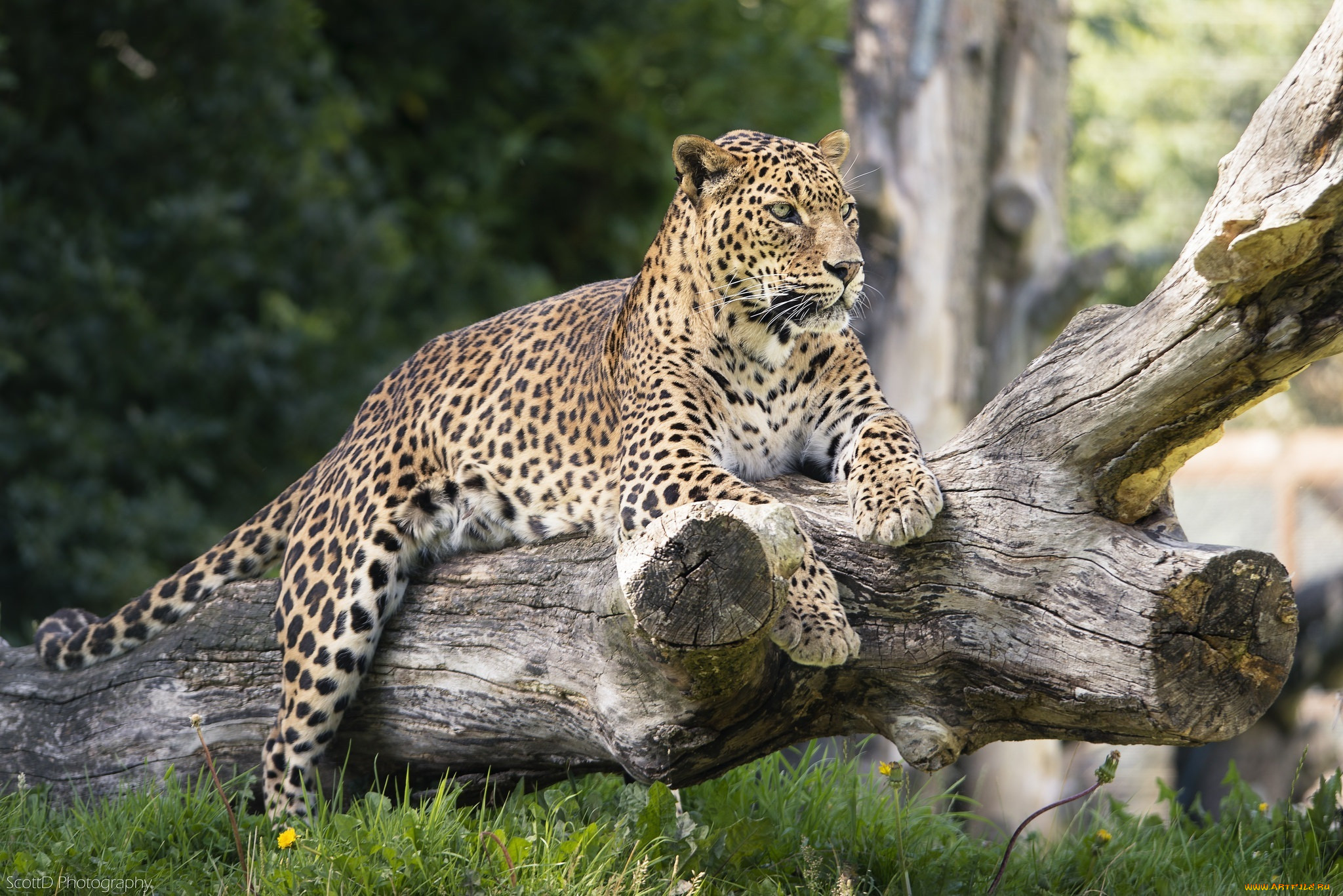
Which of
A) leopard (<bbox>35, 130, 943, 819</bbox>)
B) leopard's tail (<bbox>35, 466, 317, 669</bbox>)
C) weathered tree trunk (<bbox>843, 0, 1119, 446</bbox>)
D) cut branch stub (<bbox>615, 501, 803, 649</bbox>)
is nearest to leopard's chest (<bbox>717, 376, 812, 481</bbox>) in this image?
leopard (<bbox>35, 130, 943, 819</bbox>)

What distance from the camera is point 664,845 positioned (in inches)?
179

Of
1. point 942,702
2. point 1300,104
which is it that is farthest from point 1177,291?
point 942,702

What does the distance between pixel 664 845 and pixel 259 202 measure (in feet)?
28.8

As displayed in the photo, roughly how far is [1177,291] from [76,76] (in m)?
10.1

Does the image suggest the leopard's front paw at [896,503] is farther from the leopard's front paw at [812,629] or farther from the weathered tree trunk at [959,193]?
the weathered tree trunk at [959,193]

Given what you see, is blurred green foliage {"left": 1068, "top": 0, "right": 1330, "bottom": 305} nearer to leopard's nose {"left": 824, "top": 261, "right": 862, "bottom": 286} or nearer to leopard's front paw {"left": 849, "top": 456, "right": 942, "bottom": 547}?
leopard's nose {"left": 824, "top": 261, "right": 862, "bottom": 286}

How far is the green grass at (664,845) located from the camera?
4.32 meters

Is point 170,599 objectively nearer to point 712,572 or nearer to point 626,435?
point 626,435

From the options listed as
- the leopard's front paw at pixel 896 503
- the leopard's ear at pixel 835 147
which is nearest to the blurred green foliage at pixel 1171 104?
the leopard's ear at pixel 835 147

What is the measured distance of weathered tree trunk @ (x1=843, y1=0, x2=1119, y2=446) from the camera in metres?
10.3

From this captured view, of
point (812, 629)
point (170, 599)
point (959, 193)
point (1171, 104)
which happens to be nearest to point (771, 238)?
point (812, 629)

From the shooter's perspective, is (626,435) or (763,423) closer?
(626,435)

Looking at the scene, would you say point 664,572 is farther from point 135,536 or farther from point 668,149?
point 668,149

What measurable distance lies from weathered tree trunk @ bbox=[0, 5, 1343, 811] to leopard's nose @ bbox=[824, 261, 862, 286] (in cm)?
76
